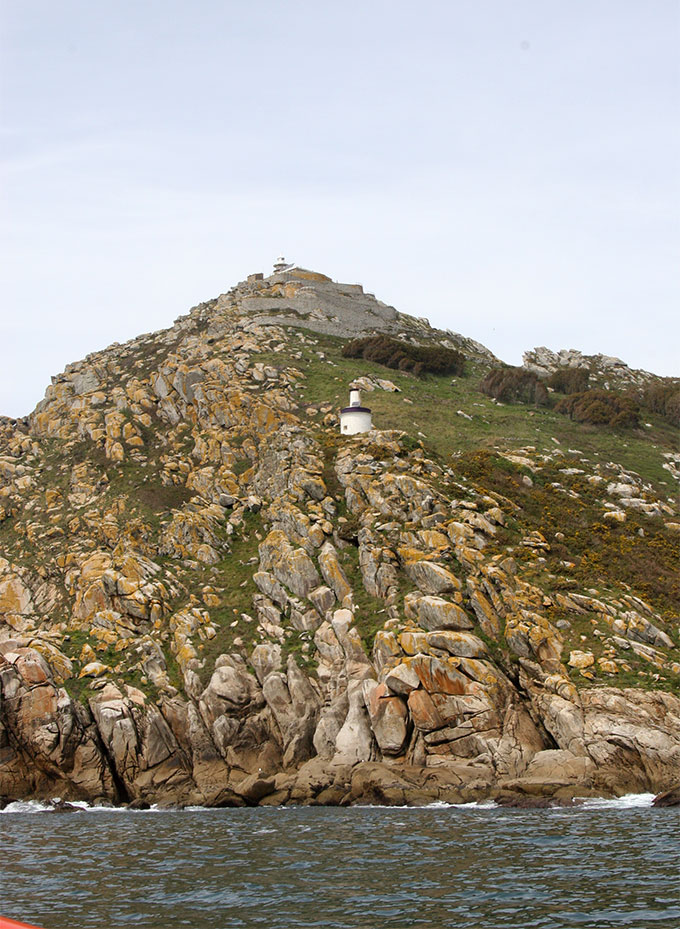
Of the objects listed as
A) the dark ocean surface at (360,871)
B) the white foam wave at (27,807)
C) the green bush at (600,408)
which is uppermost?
the green bush at (600,408)

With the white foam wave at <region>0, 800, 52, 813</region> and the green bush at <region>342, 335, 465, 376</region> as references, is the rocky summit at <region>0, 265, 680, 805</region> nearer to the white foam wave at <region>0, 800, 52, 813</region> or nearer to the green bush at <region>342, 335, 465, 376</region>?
the white foam wave at <region>0, 800, 52, 813</region>

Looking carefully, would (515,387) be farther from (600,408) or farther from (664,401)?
(664,401)

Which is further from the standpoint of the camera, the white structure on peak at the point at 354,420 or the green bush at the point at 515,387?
the green bush at the point at 515,387

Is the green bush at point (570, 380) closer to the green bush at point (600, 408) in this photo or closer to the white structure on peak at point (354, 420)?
the green bush at point (600, 408)

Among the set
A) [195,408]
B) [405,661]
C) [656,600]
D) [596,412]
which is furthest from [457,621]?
[596,412]

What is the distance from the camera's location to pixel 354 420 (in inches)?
3041

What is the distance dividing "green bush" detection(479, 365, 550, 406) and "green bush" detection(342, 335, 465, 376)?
18.2 feet

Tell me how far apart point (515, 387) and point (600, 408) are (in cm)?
1074

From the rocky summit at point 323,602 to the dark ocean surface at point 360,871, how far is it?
7.61 meters

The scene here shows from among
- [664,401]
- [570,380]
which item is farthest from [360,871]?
[570,380]

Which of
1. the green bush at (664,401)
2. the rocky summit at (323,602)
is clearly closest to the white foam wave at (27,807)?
the rocky summit at (323,602)

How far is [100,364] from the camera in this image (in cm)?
9994

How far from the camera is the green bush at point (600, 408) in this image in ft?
307

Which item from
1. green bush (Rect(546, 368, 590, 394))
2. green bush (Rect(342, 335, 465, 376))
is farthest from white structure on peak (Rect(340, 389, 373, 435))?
green bush (Rect(546, 368, 590, 394))
